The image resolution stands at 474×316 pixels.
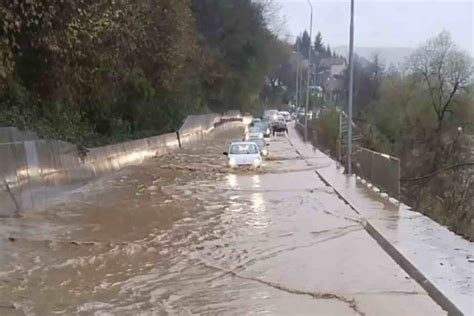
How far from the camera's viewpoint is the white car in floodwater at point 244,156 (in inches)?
1368

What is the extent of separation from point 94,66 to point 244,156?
486 inches

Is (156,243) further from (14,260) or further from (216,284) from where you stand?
(216,284)

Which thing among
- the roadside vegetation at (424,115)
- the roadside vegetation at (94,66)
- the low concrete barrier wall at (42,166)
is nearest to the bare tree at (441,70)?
the roadside vegetation at (424,115)

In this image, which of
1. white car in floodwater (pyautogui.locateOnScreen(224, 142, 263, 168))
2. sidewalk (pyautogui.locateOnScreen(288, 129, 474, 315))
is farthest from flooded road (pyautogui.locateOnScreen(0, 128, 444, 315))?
white car in floodwater (pyautogui.locateOnScreen(224, 142, 263, 168))

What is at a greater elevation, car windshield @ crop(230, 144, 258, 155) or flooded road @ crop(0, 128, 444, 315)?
flooded road @ crop(0, 128, 444, 315)

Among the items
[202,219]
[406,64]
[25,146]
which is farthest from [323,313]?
[406,64]

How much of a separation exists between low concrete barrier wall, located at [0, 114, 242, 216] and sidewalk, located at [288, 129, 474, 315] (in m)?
8.88

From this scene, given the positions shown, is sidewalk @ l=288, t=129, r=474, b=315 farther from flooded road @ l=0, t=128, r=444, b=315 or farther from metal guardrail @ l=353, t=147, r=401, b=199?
metal guardrail @ l=353, t=147, r=401, b=199

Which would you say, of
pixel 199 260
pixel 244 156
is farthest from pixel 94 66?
pixel 199 260

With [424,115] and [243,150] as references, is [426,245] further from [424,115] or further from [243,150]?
[424,115]

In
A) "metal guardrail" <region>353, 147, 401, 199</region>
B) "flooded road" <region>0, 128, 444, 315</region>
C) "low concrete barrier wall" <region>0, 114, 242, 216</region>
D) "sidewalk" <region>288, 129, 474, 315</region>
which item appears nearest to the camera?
"flooded road" <region>0, 128, 444, 315</region>

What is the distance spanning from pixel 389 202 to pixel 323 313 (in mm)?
11592

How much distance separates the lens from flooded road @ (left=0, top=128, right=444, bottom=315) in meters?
9.09

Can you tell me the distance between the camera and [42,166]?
72.0ft
